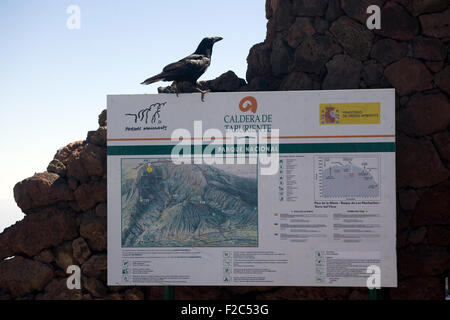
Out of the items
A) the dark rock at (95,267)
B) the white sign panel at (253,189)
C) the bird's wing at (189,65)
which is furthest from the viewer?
the dark rock at (95,267)

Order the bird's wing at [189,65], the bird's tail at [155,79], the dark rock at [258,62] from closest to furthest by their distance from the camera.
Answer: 1. the bird's tail at [155,79]
2. the bird's wing at [189,65]
3. the dark rock at [258,62]

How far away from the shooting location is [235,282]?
4.83 meters

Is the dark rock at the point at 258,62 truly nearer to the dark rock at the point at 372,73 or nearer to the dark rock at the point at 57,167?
the dark rock at the point at 372,73

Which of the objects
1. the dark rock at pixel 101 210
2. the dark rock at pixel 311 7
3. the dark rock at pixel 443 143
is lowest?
the dark rock at pixel 101 210

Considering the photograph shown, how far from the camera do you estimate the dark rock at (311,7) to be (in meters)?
5.86

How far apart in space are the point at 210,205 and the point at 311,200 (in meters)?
1.06

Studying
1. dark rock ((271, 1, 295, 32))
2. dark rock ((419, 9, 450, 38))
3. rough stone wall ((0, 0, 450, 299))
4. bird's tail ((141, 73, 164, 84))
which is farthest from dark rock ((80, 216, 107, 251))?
dark rock ((419, 9, 450, 38))

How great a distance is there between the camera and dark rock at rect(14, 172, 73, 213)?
5906 millimetres

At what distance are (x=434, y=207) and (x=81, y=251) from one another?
430cm

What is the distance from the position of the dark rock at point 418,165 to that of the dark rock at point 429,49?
1.03m

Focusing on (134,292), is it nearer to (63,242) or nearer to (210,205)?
(63,242)

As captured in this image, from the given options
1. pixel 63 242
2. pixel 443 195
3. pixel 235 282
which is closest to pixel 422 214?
pixel 443 195

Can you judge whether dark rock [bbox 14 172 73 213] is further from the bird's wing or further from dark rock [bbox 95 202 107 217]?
the bird's wing

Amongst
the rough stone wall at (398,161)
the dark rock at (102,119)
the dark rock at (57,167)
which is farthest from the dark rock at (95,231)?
the dark rock at (102,119)
